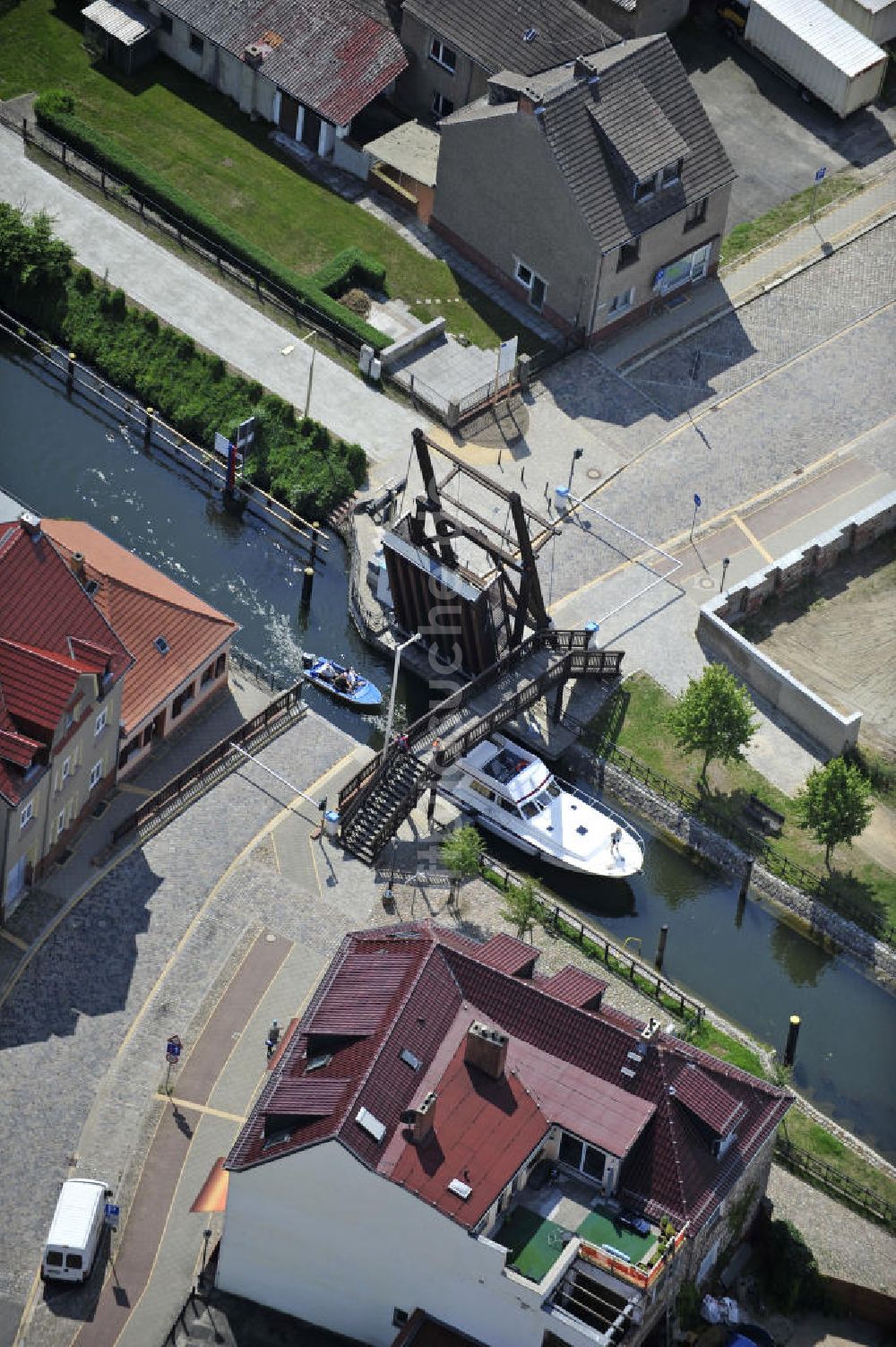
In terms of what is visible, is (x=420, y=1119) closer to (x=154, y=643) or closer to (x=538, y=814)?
(x=538, y=814)

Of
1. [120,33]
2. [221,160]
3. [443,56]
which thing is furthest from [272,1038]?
[120,33]

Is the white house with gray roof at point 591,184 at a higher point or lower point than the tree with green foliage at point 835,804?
higher

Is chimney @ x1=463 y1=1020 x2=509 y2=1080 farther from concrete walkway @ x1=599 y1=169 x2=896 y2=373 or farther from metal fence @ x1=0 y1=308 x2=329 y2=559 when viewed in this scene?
concrete walkway @ x1=599 y1=169 x2=896 y2=373

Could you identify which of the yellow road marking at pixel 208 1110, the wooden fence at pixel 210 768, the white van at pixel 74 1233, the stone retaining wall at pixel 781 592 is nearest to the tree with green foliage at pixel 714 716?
the stone retaining wall at pixel 781 592

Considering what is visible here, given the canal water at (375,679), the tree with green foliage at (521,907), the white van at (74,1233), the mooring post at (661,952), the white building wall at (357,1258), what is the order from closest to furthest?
the white building wall at (357,1258), the white van at (74,1233), the tree with green foliage at (521,907), the canal water at (375,679), the mooring post at (661,952)

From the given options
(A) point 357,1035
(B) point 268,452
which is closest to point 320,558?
(B) point 268,452

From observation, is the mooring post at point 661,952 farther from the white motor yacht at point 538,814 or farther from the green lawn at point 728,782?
the green lawn at point 728,782

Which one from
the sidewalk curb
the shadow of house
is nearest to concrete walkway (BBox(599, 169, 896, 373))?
the sidewalk curb
